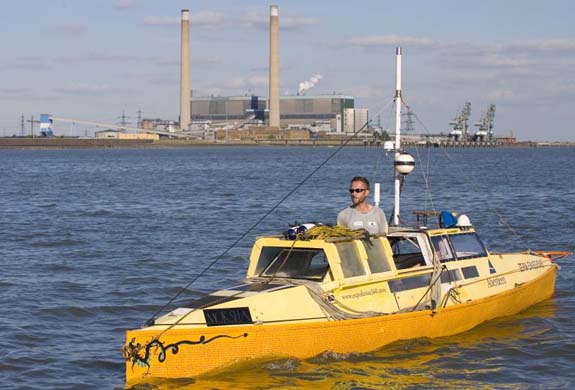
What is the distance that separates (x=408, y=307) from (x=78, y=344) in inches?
243

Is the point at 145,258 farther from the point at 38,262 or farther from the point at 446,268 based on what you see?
the point at 446,268

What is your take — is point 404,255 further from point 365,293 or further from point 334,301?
point 334,301

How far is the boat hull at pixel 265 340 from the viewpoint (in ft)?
46.8

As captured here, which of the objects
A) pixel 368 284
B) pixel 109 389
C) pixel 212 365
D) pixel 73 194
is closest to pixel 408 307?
pixel 368 284

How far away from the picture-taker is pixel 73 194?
60.4 metres

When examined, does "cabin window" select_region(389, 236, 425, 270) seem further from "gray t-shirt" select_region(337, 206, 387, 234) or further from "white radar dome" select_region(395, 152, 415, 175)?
"white radar dome" select_region(395, 152, 415, 175)

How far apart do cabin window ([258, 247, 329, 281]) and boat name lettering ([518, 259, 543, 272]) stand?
6146mm

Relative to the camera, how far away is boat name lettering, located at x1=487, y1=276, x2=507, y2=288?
1927 centimetres

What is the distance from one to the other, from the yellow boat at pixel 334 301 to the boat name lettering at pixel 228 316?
2cm

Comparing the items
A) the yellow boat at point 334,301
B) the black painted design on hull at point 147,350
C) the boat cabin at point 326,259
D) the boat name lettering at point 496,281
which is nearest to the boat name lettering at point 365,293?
the yellow boat at point 334,301

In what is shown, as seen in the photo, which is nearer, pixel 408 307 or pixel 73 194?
pixel 408 307

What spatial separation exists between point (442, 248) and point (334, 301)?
143 inches

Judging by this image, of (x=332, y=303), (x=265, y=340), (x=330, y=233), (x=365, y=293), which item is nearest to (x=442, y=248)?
(x=365, y=293)

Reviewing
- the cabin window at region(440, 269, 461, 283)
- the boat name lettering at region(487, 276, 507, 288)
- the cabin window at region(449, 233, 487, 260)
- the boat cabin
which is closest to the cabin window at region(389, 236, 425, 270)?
the boat cabin
